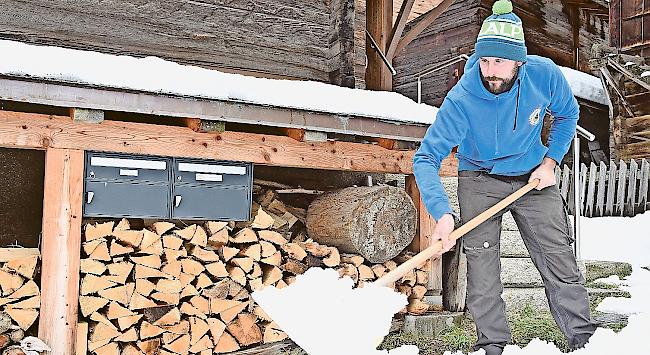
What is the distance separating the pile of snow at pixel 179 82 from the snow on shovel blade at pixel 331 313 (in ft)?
6.41

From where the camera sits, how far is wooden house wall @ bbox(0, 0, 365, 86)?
226 inches

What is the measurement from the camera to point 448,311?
6.27 m

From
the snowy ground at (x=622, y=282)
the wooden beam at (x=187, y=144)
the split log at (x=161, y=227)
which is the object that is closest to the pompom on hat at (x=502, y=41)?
the snowy ground at (x=622, y=282)

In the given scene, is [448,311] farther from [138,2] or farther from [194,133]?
[138,2]

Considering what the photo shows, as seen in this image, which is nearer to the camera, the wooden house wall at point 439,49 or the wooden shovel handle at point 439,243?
the wooden shovel handle at point 439,243

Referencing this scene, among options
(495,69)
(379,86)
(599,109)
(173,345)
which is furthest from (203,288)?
(599,109)

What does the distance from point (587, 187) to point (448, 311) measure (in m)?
6.38

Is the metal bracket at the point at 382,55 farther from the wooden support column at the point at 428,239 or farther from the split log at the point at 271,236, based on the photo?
the split log at the point at 271,236

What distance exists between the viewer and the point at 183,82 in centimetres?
473

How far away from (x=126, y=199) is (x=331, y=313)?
2187mm

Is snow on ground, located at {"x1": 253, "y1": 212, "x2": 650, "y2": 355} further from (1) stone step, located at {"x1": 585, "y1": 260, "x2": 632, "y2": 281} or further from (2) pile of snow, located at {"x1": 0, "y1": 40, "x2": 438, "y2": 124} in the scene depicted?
(1) stone step, located at {"x1": 585, "y1": 260, "x2": 632, "y2": 281}

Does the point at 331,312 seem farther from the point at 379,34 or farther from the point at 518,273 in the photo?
the point at 379,34

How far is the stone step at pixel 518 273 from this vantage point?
672cm

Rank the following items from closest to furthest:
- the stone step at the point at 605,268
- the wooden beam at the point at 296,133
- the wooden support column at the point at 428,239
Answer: the wooden beam at the point at 296,133 < the wooden support column at the point at 428,239 < the stone step at the point at 605,268
